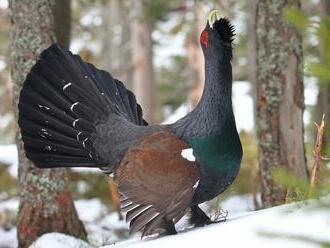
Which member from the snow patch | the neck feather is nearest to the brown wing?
the neck feather

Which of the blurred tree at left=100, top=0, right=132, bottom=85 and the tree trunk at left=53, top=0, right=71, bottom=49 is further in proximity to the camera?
the blurred tree at left=100, top=0, right=132, bottom=85

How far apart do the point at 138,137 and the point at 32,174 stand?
162 cm

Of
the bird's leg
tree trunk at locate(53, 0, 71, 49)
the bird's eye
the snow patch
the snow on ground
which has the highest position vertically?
tree trunk at locate(53, 0, 71, 49)

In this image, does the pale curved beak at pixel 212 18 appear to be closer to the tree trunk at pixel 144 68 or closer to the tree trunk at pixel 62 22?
the tree trunk at pixel 62 22

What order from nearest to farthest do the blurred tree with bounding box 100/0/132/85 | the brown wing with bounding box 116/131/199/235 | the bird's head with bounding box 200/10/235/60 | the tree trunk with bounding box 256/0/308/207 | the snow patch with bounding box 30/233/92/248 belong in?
the brown wing with bounding box 116/131/199/235, the bird's head with bounding box 200/10/235/60, the snow patch with bounding box 30/233/92/248, the tree trunk with bounding box 256/0/308/207, the blurred tree with bounding box 100/0/132/85

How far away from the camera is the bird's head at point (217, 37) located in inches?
154

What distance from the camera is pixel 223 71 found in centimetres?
401

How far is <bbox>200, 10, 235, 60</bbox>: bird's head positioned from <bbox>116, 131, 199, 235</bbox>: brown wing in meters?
0.61

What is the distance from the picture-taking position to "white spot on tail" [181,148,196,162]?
146 inches

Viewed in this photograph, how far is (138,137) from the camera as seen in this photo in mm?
4211

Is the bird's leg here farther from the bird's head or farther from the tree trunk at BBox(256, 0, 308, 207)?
the tree trunk at BBox(256, 0, 308, 207)

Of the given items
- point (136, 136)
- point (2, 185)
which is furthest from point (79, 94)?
point (2, 185)

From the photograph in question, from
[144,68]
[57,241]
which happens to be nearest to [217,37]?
[57,241]

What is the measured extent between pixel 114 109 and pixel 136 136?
55 centimetres
